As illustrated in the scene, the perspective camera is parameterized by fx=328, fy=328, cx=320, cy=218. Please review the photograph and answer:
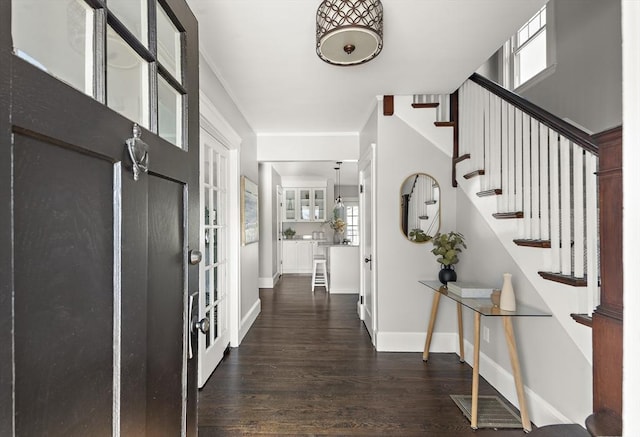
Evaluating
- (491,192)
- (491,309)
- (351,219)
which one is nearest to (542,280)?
(491,309)

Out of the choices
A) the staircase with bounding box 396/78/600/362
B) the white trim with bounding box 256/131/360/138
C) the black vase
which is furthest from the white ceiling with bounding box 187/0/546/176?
the black vase

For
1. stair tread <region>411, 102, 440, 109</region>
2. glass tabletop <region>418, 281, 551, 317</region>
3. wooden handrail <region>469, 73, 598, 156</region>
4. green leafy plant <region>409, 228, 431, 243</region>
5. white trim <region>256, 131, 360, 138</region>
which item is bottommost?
glass tabletop <region>418, 281, 551, 317</region>

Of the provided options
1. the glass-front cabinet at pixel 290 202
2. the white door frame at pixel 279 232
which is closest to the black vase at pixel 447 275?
the white door frame at pixel 279 232

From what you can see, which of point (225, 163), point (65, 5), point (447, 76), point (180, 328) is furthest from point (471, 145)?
point (65, 5)

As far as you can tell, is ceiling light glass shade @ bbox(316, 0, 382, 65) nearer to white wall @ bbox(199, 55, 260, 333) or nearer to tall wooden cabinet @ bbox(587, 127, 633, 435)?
white wall @ bbox(199, 55, 260, 333)

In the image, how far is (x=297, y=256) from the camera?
8.18 m

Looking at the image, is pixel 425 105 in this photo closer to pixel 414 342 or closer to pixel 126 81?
pixel 414 342

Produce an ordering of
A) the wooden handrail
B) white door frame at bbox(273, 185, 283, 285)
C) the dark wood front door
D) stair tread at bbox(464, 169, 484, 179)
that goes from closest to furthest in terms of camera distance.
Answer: the dark wood front door, the wooden handrail, stair tread at bbox(464, 169, 484, 179), white door frame at bbox(273, 185, 283, 285)

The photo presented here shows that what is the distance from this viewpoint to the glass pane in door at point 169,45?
42.9 inches

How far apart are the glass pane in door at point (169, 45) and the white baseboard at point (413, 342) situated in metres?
2.88

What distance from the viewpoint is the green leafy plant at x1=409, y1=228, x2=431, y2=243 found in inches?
127

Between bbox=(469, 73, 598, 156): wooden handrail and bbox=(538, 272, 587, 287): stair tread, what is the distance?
2.12 ft

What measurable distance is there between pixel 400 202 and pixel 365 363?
155 centimetres

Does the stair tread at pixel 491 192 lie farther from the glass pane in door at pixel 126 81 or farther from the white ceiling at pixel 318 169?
the white ceiling at pixel 318 169
